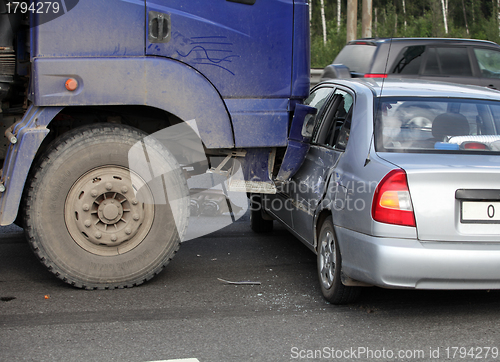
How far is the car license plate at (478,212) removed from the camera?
3.39 metres

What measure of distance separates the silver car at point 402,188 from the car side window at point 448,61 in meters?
5.88

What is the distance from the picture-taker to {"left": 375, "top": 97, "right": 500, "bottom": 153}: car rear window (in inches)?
151

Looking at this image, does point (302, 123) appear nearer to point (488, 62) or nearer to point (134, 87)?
point (134, 87)

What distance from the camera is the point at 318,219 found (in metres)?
4.32

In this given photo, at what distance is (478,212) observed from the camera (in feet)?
11.1

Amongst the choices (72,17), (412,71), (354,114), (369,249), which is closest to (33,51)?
(72,17)

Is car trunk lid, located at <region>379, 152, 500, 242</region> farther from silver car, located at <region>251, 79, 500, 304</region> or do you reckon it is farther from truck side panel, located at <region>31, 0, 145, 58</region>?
truck side panel, located at <region>31, 0, 145, 58</region>

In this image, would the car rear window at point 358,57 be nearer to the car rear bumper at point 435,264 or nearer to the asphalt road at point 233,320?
the asphalt road at point 233,320

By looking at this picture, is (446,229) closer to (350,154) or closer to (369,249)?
(369,249)

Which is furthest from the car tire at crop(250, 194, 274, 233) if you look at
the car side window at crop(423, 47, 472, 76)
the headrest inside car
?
the car side window at crop(423, 47, 472, 76)

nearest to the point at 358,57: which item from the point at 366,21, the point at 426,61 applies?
the point at 426,61

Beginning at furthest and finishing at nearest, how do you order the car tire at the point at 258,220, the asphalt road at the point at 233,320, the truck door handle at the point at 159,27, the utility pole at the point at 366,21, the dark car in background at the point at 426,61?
the utility pole at the point at 366,21, the dark car in background at the point at 426,61, the car tire at the point at 258,220, the truck door handle at the point at 159,27, the asphalt road at the point at 233,320

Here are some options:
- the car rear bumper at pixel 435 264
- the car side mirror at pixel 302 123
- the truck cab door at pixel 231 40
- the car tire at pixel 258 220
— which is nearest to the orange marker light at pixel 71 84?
the truck cab door at pixel 231 40

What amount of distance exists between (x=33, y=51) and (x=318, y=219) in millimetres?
2371
